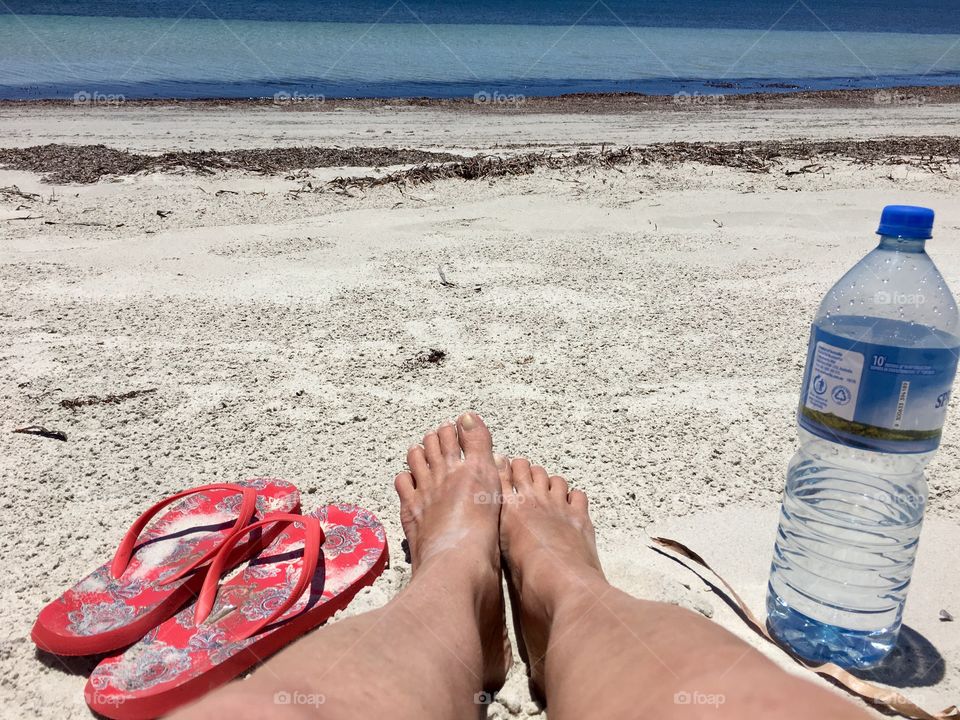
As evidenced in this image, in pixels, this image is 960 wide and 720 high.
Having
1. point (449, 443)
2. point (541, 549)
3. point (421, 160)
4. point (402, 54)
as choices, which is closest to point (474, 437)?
point (449, 443)

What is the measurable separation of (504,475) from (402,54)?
76.6 feet

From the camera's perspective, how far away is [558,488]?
2254 mm

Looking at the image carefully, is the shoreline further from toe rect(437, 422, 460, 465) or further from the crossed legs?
the crossed legs

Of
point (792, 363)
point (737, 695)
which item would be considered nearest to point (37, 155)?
point (792, 363)

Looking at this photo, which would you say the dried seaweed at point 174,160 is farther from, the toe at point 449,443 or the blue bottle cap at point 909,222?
the blue bottle cap at point 909,222

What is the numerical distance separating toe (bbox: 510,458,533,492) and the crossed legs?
37mm

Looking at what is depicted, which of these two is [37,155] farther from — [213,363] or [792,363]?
[792,363]

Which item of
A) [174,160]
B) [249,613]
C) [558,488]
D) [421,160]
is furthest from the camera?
[421,160]

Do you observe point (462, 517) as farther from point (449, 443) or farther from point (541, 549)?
point (449, 443)

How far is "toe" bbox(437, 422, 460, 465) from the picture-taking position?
7.75 ft

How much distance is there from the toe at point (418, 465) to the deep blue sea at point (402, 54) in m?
13.3

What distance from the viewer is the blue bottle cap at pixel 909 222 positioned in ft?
4.97

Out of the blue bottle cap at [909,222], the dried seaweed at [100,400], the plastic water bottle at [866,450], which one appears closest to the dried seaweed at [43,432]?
the dried seaweed at [100,400]

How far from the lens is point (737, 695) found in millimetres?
1145
